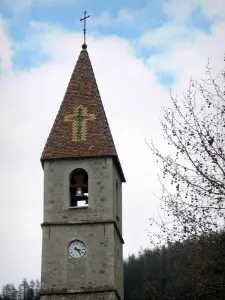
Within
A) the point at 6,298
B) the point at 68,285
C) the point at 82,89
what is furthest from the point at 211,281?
the point at 6,298

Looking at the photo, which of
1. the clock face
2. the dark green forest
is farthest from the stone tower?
the dark green forest

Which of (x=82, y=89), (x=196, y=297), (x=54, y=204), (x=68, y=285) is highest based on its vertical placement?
(x=82, y=89)

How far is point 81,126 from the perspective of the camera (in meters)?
37.6

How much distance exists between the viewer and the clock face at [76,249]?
35062 millimetres

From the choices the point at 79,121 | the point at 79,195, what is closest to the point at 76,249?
the point at 79,195

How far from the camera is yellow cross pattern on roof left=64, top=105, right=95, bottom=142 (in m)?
37.3

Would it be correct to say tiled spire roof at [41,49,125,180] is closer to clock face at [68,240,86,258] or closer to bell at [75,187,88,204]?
bell at [75,187,88,204]

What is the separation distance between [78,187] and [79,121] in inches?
116

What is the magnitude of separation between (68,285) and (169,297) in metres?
16.4

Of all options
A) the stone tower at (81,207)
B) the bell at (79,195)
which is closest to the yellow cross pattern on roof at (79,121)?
the stone tower at (81,207)

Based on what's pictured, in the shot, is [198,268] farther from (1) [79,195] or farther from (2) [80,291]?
(1) [79,195]

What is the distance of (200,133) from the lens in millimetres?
18609

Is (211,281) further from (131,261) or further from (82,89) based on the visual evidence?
(131,261)

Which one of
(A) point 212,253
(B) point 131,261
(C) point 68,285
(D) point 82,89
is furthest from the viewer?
(B) point 131,261
